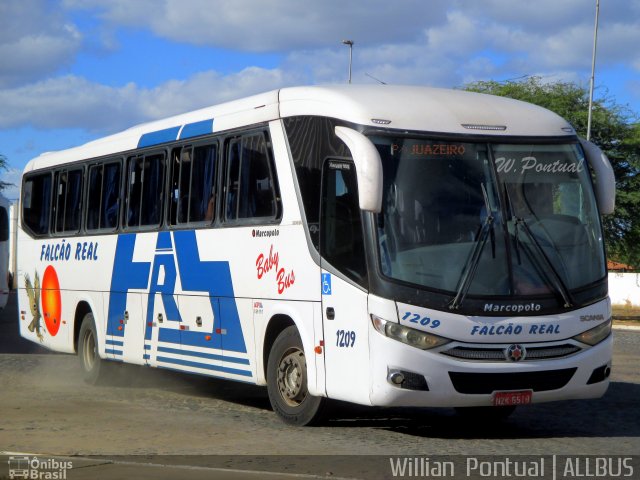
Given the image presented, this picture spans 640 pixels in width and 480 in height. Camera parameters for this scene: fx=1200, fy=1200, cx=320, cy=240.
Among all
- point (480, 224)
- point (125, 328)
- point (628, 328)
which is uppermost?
point (480, 224)

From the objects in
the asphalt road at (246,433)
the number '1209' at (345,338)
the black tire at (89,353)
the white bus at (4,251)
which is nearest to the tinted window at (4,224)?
the white bus at (4,251)

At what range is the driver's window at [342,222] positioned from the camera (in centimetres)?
1084

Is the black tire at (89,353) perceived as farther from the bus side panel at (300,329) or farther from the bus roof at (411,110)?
the bus roof at (411,110)

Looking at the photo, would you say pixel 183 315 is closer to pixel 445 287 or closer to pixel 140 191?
pixel 140 191

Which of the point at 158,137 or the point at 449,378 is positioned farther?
the point at 158,137

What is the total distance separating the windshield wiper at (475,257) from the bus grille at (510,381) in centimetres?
64

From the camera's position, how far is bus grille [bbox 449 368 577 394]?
10.5 m

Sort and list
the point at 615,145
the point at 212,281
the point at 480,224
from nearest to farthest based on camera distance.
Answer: the point at 480,224 → the point at 212,281 → the point at 615,145

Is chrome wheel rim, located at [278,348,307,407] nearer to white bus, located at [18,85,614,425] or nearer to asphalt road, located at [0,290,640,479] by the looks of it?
white bus, located at [18,85,614,425]

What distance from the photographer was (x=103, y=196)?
55.1 ft

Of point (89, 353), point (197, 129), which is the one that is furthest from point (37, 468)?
point (89, 353)

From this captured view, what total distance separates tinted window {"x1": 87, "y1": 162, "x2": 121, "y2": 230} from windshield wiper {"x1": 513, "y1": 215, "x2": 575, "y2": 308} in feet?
23.0

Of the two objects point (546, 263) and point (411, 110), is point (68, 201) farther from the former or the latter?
point (546, 263)

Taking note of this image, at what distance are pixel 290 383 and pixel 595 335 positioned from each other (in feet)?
9.87
